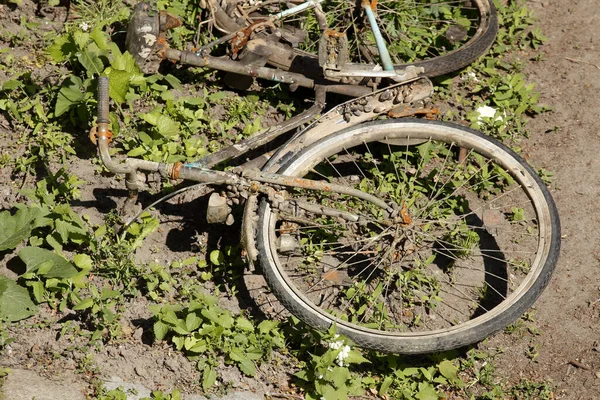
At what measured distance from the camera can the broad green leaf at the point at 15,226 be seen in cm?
448

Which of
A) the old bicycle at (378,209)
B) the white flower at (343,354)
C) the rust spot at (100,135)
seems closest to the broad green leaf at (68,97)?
the old bicycle at (378,209)

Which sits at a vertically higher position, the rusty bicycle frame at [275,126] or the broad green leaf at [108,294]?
the rusty bicycle frame at [275,126]

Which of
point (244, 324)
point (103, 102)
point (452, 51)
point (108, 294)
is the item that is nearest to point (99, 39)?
point (103, 102)

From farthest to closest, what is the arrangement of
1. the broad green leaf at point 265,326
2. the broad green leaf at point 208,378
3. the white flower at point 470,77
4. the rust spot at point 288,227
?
the white flower at point 470,77 < the rust spot at point 288,227 < the broad green leaf at point 265,326 < the broad green leaf at point 208,378

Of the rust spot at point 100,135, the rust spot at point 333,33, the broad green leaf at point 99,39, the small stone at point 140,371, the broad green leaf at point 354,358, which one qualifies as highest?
the rust spot at point 333,33

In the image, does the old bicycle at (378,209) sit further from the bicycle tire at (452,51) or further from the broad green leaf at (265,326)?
the broad green leaf at (265,326)

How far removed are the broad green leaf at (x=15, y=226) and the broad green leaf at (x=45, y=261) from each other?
8 cm

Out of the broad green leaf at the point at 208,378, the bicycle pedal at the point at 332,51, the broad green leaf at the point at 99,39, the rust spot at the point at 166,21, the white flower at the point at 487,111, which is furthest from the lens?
the white flower at the point at 487,111

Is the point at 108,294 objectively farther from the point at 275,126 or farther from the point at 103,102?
the point at 275,126

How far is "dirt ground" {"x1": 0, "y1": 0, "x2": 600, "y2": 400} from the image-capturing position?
4395mm

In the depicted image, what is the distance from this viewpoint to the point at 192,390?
4383 millimetres

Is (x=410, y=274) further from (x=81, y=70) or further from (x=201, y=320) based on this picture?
(x=81, y=70)

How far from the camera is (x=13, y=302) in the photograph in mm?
4324

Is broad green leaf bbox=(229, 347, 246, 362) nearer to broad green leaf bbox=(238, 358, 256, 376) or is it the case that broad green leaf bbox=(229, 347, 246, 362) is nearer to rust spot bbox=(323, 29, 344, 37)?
broad green leaf bbox=(238, 358, 256, 376)
